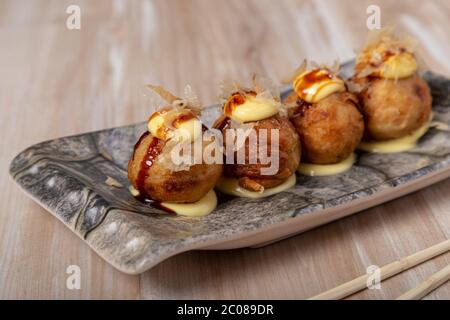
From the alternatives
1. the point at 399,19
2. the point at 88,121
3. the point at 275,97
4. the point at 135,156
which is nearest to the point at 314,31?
the point at 399,19

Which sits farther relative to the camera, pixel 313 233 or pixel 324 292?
pixel 313 233

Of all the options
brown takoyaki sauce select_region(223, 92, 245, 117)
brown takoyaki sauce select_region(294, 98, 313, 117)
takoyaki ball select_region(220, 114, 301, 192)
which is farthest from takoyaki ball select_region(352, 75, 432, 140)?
brown takoyaki sauce select_region(223, 92, 245, 117)

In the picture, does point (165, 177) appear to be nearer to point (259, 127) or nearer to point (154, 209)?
point (154, 209)

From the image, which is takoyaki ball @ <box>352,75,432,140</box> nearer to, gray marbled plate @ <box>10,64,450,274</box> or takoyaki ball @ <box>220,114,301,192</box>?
gray marbled plate @ <box>10,64,450,274</box>

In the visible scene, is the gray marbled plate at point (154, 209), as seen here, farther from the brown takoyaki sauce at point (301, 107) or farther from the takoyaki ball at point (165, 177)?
the brown takoyaki sauce at point (301, 107)
